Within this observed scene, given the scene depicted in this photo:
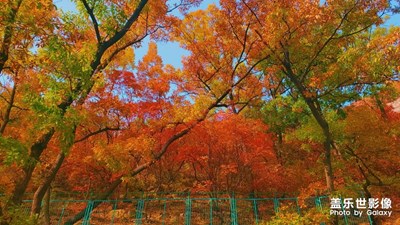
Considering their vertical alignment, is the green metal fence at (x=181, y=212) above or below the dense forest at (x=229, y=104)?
below

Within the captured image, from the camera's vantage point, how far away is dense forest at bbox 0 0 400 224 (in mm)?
8031

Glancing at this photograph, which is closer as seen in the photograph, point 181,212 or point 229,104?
point 229,104

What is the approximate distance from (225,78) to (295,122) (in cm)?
669

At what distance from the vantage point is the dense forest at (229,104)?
8.03m

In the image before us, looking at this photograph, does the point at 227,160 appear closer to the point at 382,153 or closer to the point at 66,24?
the point at 382,153

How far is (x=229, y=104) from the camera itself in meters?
12.9

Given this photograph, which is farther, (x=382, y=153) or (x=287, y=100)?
(x=287, y=100)

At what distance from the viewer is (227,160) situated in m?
15.6

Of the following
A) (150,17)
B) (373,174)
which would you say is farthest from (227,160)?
(150,17)

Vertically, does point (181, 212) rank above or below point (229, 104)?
below

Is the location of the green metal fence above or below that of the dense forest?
below

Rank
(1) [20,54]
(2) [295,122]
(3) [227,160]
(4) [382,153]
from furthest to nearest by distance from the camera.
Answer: (2) [295,122] < (3) [227,160] < (4) [382,153] < (1) [20,54]

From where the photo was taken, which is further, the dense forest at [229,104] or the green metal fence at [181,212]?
the green metal fence at [181,212]

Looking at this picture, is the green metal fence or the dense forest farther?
the green metal fence
